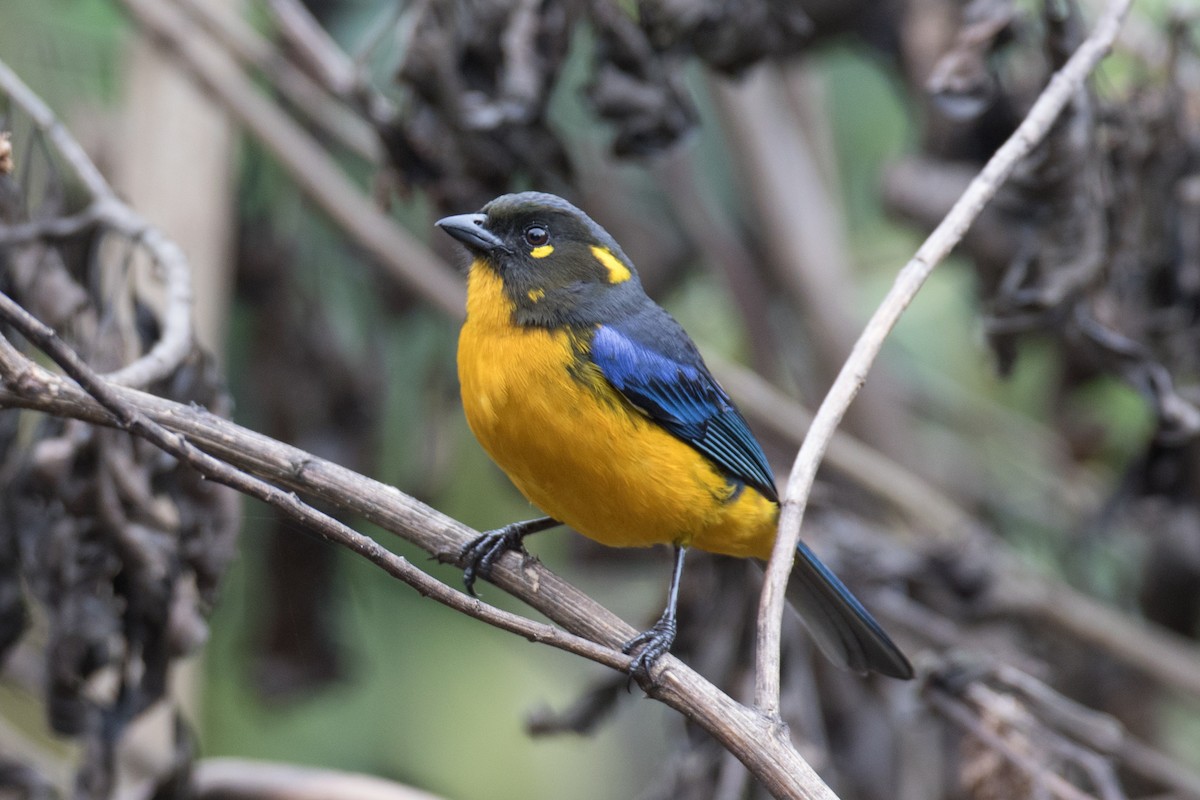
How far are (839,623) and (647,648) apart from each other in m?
0.74

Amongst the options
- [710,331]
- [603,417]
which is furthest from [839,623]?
[710,331]

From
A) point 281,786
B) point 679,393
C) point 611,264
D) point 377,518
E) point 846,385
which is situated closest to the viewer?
point 377,518

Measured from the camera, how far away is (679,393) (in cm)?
317

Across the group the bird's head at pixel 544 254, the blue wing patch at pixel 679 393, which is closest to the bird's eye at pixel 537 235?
the bird's head at pixel 544 254

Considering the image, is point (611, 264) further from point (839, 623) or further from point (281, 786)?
point (281, 786)

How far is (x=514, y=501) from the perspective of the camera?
581 centimetres

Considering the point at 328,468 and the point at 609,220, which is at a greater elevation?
the point at 609,220

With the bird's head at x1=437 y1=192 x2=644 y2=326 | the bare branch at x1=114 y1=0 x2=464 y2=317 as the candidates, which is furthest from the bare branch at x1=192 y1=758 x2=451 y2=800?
the bare branch at x1=114 y1=0 x2=464 y2=317

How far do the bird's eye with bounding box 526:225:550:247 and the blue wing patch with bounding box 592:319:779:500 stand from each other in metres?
0.31

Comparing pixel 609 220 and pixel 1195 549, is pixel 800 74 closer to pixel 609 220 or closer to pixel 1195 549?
pixel 609 220

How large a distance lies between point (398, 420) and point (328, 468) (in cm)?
358

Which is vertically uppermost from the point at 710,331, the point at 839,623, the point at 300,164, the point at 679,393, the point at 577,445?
the point at 710,331

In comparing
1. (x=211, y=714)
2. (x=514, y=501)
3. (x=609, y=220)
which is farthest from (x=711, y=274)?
(x=211, y=714)

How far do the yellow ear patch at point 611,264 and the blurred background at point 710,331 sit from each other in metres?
0.48
